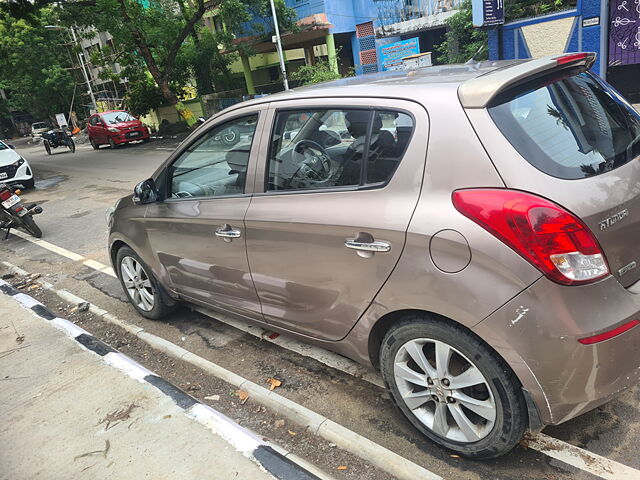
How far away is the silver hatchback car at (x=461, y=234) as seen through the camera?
1930mm

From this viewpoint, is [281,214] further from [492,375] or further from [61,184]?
[61,184]

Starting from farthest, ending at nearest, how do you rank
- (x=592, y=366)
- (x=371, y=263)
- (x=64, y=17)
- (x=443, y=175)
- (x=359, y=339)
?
(x=64, y=17) → (x=359, y=339) → (x=371, y=263) → (x=443, y=175) → (x=592, y=366)

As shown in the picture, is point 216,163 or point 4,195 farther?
point 4,195

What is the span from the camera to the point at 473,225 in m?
1.99

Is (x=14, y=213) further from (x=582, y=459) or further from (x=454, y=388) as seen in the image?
(x=582, y=459)

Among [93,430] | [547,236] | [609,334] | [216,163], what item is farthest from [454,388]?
[216,163]

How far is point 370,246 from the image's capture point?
89.7 inches

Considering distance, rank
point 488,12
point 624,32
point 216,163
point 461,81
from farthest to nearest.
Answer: point 488,12
point 624,32
point 216,163
point 461,81

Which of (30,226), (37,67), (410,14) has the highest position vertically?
(37,67)

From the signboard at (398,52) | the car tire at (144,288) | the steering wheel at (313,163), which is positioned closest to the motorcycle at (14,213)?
the car tire at (144,288)

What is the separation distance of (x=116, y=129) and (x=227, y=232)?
2164 cm

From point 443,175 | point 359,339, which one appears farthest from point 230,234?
point 443,175

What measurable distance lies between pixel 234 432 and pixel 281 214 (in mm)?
1192

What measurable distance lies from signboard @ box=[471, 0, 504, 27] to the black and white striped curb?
12319 millimetres
